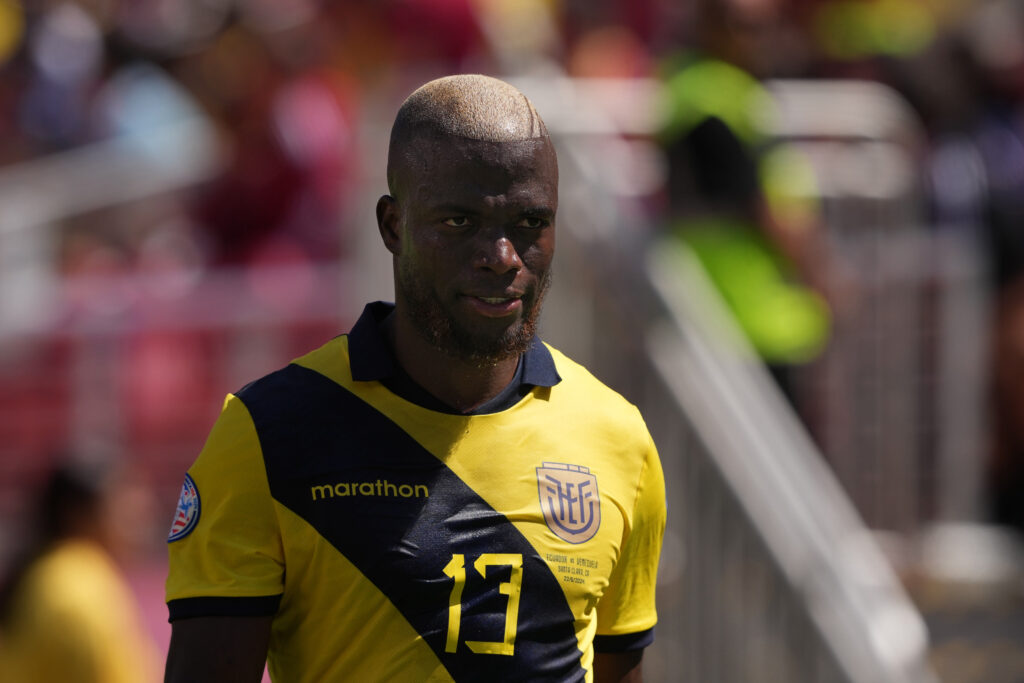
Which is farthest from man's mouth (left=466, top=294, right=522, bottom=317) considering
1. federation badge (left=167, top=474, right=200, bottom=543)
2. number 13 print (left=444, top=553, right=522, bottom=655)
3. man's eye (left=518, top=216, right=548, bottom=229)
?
federation badge (left=167, top=474, right=200, bottom=543)

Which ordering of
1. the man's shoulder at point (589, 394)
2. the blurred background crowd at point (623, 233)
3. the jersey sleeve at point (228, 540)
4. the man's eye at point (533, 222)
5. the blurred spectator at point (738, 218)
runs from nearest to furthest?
the jersey sleeve at point (228, 540), the man's eye at point (533, 222), the man's shoulder at point (589, 394), the blurred spectator at point (738, 218), the blurred background crowd at point (623, 233)

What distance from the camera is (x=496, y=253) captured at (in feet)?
7.89

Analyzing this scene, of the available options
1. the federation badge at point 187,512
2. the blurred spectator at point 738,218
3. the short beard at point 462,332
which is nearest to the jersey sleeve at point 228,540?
the federation badge at point 187,512

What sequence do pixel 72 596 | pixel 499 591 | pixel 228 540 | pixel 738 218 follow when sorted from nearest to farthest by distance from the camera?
pixel 228 540 < pixel 499 591 < pixel 72 596 < pixel 738 218

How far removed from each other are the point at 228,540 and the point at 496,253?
2.07ft

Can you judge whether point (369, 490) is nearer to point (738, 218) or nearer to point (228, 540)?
point (228, 540)

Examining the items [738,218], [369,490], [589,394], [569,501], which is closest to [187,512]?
[369,490]

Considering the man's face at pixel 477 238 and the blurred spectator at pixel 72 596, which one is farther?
the blurred spectator at pixel 72 596

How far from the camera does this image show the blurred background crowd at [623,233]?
244 inches

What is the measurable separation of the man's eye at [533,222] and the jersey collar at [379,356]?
0.87 ft

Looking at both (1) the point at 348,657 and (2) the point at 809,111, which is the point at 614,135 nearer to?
(2) the point at 809,111

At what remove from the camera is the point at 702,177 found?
6.03 meters

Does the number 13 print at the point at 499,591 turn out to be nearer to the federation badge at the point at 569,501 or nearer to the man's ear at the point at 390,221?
the federation badge at the point at 569,501

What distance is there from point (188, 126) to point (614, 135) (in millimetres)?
4226
